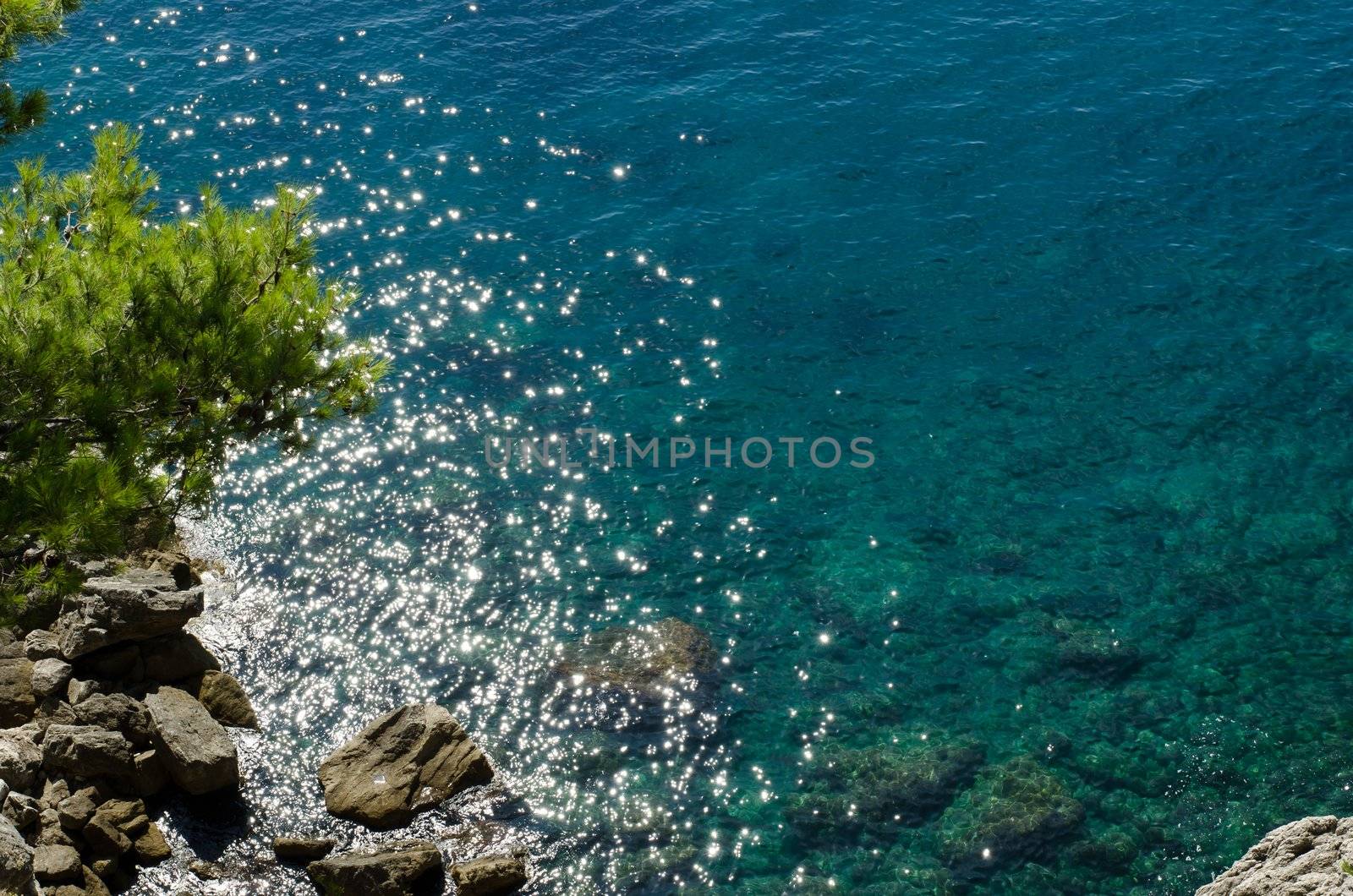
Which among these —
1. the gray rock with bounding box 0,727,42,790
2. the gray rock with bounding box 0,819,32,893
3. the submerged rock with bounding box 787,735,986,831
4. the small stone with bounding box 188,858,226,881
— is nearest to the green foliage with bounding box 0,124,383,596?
the gray rock with bounding box 0,819,32,893

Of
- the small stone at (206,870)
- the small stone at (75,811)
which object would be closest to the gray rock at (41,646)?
the small stone at (75,811)

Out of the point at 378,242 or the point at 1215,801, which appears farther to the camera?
the point at 378,242

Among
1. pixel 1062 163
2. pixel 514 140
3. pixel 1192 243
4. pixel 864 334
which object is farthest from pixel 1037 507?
pixel 514 140

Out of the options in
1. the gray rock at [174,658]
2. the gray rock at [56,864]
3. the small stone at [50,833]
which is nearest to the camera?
the gray rock at [56,864]

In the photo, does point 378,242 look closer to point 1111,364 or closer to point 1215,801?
point 1111,364

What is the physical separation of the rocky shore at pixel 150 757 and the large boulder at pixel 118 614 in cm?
3

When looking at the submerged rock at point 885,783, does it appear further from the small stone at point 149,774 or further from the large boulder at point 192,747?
the small stone at point 149,774

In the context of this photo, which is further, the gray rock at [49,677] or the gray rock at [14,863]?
the gray rock at [49,677]

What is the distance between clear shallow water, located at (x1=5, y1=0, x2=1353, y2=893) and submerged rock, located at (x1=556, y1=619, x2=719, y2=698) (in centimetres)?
53

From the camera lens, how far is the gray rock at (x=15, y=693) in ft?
78.8

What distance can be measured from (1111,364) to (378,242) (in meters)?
26.2

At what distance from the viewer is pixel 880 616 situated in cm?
2895

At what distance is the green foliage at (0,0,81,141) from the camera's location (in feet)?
54.1

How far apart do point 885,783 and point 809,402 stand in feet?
45.7
